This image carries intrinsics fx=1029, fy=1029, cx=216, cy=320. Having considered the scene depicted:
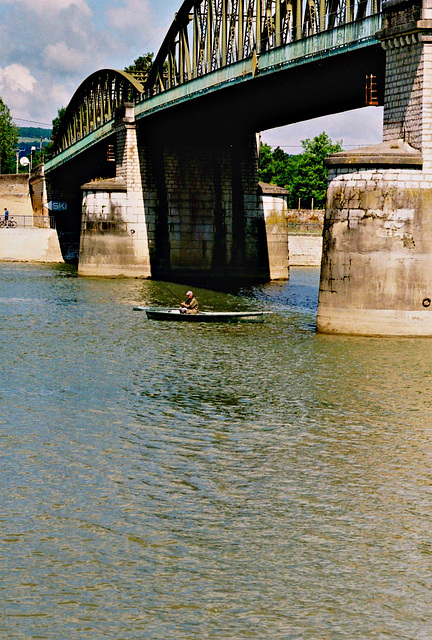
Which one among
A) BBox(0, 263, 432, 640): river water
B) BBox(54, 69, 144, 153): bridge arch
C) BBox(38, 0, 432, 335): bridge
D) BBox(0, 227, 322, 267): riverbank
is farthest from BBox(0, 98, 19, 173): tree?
BBox(0, 263, 432, 640): river water

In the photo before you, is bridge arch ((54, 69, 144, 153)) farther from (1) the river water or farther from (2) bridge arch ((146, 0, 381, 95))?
(1) the river water

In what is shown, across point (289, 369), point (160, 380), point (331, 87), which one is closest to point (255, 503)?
point (160, 380)

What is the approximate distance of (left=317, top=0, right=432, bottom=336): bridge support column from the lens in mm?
33844

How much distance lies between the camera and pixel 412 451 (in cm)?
1927

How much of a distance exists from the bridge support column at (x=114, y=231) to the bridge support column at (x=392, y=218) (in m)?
34.5

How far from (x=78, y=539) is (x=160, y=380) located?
13.0m

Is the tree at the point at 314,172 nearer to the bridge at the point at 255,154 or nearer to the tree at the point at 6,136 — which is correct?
the bridge at the point at 255,154

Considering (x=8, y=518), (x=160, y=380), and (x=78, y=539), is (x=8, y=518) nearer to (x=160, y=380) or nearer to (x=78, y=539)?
(x=78, y=539)

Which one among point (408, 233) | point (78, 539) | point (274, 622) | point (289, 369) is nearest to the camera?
point (274, 622)

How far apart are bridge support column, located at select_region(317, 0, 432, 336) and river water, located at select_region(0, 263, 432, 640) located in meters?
2.91

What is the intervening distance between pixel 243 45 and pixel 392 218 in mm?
23358

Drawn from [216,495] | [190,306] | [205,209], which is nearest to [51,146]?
[205,209]

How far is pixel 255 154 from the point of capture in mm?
71562

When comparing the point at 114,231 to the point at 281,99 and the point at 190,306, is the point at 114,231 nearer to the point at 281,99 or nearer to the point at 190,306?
the point at 281,99
